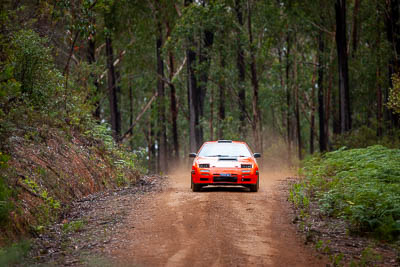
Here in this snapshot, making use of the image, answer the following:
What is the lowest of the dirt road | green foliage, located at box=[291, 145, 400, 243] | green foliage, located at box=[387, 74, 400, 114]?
the dirt road

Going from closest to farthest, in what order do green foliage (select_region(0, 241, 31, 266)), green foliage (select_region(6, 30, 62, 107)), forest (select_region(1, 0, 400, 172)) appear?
green foliage (select_region(0, 241, 31, 266))
green foliage (select_region(6, 30, 62, 107))
forest (select_region(1, 0, 400, 172))

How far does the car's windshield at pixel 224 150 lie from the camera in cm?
1631

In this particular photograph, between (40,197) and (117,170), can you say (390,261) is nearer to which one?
(40,197)

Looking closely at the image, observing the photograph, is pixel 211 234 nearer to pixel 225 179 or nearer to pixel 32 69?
pixel 225 179

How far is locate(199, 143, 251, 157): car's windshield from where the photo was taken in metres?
16.3

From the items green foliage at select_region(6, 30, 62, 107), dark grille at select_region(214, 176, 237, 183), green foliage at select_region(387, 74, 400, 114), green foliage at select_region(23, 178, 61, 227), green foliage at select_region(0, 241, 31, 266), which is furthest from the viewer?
green foliage at select_region(387, 74, 400, 114)

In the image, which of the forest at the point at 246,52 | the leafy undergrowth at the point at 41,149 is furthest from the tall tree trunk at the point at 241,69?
the leafy undergrowth at the point at 41,149

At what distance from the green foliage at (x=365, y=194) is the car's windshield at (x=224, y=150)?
6.56 ft

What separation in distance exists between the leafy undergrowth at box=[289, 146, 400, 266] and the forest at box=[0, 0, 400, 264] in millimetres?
50

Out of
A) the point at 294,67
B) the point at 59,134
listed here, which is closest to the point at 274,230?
the point at 59,134

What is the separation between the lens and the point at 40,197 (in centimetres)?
1119

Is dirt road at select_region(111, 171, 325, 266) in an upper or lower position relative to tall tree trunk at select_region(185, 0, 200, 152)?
lower

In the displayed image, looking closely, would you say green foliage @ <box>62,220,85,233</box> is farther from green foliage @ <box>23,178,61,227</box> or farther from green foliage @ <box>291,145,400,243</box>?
green foliage @ <box>291,145,400,243</box>

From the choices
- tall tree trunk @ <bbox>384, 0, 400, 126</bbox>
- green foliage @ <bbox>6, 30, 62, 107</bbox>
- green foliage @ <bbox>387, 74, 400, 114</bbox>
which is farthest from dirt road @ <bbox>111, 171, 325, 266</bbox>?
tall tree trunk @ <bbox>384, 0, 400, 126</bbox>
